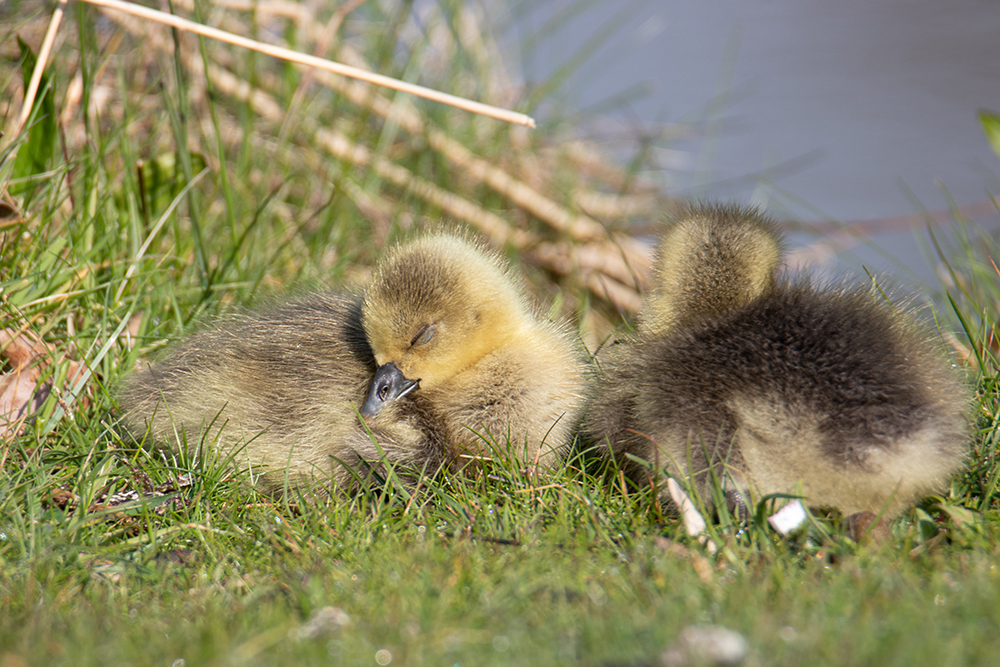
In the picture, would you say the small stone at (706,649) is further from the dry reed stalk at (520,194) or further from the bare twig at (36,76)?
the dry reed stalk at (520,194)

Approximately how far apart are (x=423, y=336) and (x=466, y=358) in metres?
0.16

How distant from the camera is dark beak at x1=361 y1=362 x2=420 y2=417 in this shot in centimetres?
241

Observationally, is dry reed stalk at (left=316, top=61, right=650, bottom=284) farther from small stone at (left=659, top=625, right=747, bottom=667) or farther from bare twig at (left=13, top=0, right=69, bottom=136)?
small stone at (left=659, top=625, right=747, bottom=667)

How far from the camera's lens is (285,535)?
2.11 m

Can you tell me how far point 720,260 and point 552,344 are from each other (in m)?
0.58

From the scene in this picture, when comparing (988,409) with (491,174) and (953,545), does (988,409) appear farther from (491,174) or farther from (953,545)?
(491,174)

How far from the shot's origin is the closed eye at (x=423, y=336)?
245 centimetres

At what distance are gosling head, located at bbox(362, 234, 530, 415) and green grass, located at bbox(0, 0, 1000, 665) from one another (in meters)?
0.32

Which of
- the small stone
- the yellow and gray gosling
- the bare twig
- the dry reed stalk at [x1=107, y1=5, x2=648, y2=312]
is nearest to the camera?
the small stone

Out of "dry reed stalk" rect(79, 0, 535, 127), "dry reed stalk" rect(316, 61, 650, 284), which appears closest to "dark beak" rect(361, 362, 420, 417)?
"dry reed stalk" rect(79, 0, 535, 127)

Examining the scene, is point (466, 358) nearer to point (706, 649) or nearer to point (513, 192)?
point (706, 649)

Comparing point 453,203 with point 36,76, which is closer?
point 36,76

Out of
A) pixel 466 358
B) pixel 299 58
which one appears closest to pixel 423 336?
pixel 466 358

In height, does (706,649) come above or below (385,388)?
above
